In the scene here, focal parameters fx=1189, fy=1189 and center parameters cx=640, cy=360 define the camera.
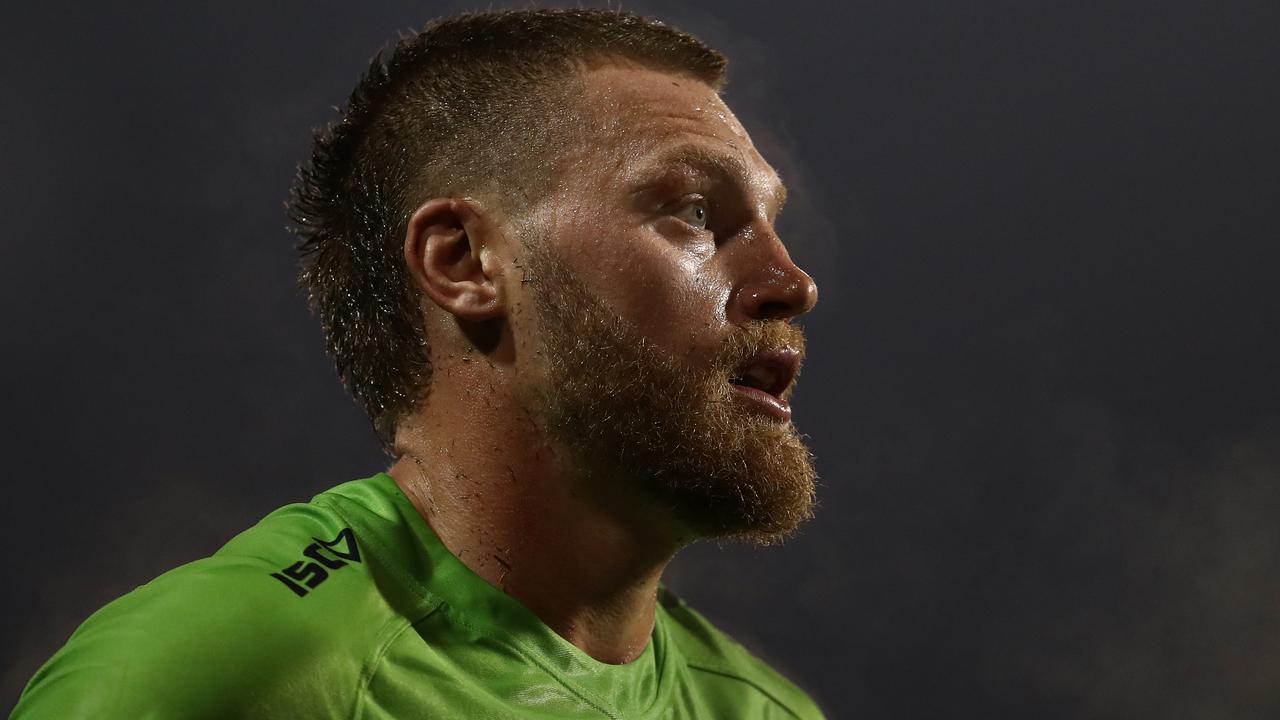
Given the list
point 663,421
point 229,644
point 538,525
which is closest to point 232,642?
point 229,644

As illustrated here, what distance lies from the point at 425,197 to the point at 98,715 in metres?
0.72

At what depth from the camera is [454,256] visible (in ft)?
4.57

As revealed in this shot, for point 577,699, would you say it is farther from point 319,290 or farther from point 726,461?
point 319,290

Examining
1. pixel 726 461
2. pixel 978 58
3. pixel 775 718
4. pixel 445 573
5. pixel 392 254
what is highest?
pixel 978 58

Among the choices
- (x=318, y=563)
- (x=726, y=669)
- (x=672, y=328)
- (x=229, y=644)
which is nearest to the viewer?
(x=229, y=644)

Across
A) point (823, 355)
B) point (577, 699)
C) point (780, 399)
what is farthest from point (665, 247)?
point (823, 355)

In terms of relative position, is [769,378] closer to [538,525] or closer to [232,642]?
[538,525]

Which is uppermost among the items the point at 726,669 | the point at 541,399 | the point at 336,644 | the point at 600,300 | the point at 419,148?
the point at 419,148

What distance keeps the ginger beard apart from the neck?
0.12ft

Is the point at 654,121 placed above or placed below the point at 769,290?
above

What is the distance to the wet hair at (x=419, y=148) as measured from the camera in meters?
1.43

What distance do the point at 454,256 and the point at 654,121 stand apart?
0.28 meters

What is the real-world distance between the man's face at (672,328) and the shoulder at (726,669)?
1.05ft

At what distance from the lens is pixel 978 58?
9.85ft
